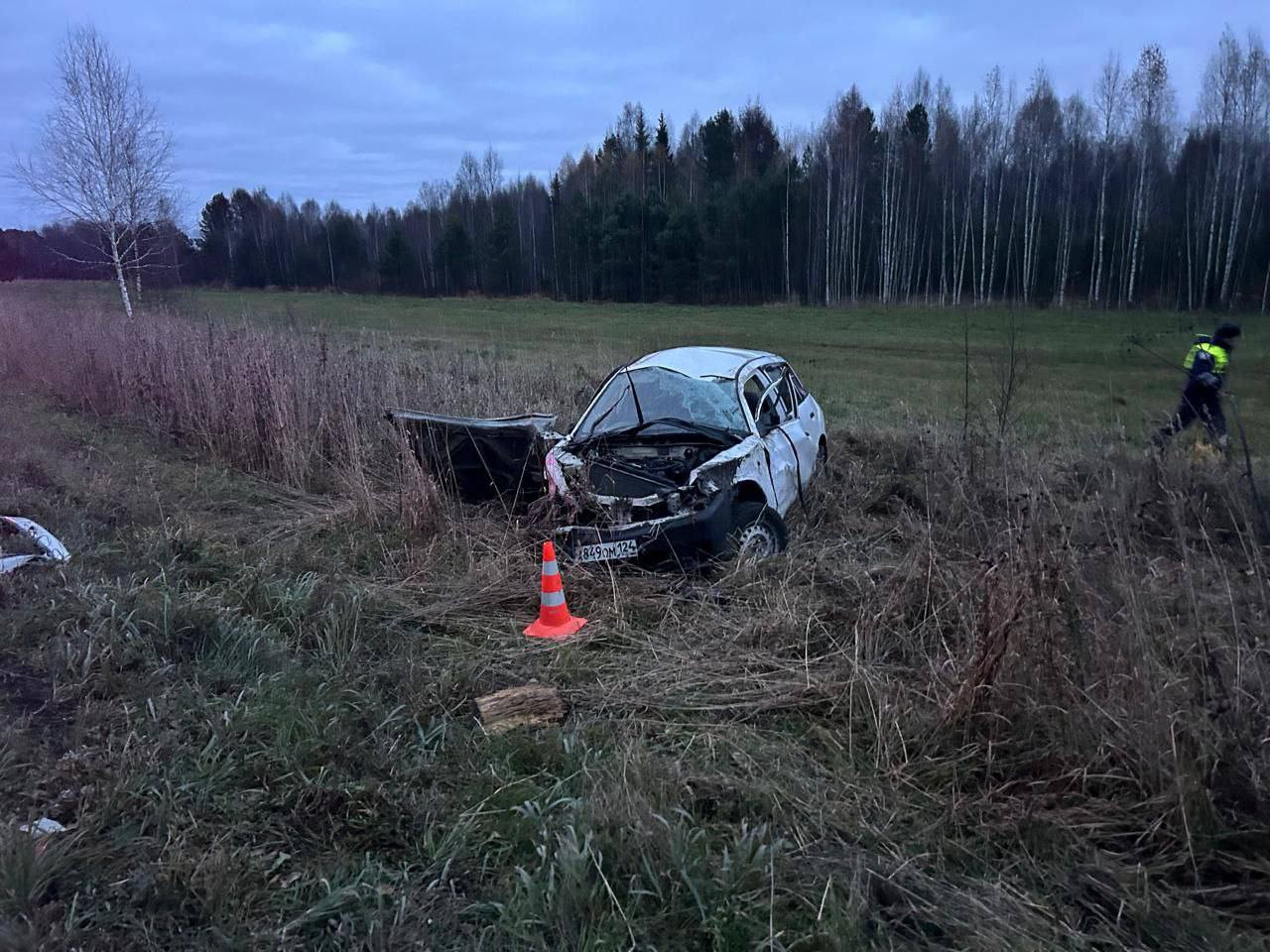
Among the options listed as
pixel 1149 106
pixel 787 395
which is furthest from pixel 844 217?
pixel 787 395

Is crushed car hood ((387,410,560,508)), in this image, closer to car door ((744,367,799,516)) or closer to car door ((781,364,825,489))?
car door ((744,367,799,516))

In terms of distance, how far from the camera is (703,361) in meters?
8.02

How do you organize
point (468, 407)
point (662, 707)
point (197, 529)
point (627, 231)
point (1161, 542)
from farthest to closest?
1. point (627, 231)
2. point (468, 407)
3. point (197, 529)
4. point (1161, 542)
5. point (662, 707)

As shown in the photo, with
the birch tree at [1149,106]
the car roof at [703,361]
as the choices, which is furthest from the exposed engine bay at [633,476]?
the birch tree at [1149,106]

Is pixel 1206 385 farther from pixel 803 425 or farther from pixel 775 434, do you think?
pixel 803 425

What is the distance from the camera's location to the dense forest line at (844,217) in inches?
869

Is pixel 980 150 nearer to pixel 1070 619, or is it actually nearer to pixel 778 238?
pixel 778 238

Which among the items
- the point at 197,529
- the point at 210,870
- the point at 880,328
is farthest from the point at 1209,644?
the point at 880,328

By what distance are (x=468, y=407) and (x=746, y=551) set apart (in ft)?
18.3

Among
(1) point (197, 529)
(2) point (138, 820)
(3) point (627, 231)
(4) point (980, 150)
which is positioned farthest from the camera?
(3) point (627, 231)

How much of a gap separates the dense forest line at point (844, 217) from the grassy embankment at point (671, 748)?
6.27m

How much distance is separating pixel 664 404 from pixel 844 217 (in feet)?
132

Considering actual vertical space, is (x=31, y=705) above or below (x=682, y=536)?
below

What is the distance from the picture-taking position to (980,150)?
1639 inches
